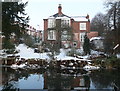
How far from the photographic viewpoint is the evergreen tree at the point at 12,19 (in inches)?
156

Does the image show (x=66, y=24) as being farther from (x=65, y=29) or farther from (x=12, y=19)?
(x=12, y=19)

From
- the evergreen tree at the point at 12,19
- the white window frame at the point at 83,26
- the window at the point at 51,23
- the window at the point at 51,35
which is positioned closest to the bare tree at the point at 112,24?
the white window frame at the point at 83,26

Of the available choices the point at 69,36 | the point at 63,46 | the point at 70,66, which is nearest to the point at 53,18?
the point at 69,36

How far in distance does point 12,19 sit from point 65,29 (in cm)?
419

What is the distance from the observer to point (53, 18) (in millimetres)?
9352

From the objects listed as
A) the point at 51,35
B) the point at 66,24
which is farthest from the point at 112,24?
the point at 51,35

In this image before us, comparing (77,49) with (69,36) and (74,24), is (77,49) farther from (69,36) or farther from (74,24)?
(74,24)

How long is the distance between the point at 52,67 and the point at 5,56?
151 centimetres

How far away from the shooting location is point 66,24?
8.60m

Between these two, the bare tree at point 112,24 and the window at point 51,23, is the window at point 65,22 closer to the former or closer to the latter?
the window at point 51,23

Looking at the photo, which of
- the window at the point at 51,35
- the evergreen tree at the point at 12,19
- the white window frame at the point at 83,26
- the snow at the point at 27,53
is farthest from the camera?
the white window frame at the point at 83,26

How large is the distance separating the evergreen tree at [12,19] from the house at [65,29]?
2956 millimetres

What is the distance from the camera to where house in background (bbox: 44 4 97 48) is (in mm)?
8047

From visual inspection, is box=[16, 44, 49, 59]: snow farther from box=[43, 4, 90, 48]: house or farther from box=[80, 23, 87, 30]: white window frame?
box=[80, 23, 87, 30]: white window frame
